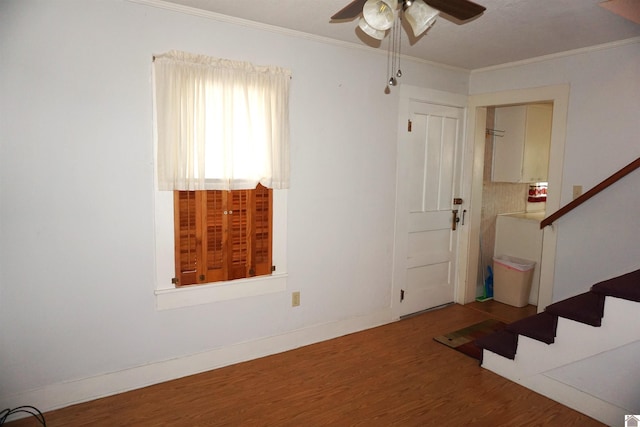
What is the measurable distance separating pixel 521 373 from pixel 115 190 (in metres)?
2.98

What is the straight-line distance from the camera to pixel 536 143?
4531mm

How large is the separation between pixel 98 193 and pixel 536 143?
172 inches

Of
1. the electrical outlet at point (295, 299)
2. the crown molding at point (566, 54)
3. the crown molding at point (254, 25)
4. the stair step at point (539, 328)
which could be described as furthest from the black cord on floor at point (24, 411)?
the crown molding at point (566, 54)

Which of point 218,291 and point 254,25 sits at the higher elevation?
point 254,25

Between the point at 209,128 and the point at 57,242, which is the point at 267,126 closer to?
the point at 209,128

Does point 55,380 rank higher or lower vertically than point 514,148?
lower


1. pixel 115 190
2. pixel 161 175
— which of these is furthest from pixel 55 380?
pixel 161 175

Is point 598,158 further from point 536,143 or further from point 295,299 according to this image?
point 295,299

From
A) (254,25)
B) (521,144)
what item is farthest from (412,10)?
(521,144)

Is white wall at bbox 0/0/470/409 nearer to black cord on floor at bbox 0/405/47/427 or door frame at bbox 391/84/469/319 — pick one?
black cord on floor at bbox 0/405/47/427

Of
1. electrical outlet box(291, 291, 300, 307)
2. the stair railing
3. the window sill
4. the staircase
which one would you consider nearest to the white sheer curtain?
the window sill

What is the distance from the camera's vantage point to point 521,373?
111 inches

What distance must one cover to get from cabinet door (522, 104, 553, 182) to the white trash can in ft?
3.08

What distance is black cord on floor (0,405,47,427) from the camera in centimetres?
224
